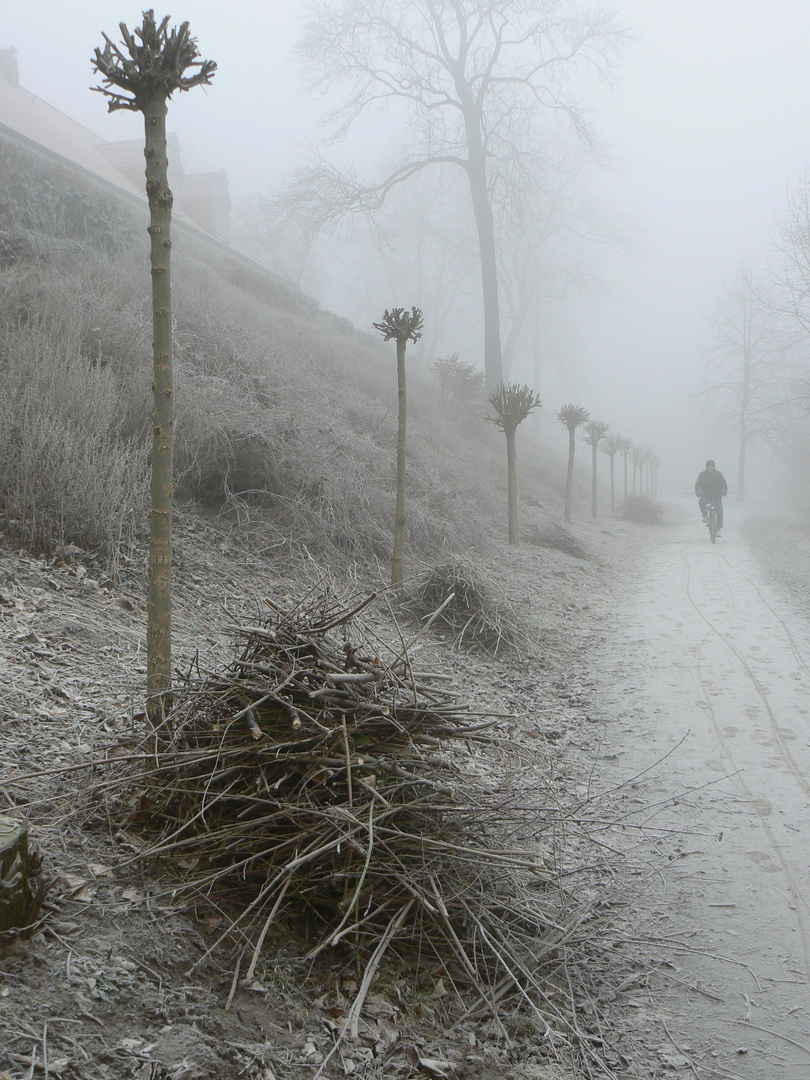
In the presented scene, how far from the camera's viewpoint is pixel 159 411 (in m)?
3.17

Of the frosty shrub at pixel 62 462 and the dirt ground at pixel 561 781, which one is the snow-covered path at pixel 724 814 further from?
the frosty shrub at pixel 62 462

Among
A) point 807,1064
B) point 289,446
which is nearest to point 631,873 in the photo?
point 807,1064

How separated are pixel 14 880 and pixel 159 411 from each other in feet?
6.18

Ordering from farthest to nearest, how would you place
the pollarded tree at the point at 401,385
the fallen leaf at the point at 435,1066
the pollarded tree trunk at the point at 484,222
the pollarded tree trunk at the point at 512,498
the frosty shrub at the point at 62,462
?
the pollarded tree trunk at the point at 484,222 → the pollarded tree trunk at the point at 512,498 → the pollarded tree at the point at 401,385 → the frosty shrub at the point at 62,462 → the fallen leaf at the point at 435,1066

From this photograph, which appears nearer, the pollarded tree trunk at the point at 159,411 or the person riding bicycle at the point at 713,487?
the pollarded tree trunk at the point at 159,411

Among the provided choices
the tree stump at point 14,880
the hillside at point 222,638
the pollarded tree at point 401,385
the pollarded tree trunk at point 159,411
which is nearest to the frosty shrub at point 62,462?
the hillside at point 222,638

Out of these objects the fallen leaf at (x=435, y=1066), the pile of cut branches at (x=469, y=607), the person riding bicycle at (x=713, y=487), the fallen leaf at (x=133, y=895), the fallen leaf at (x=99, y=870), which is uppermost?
the person riding bicycle at (x=713, y=487)

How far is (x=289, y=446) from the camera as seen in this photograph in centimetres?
897

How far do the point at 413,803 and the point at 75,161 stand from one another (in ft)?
93.1

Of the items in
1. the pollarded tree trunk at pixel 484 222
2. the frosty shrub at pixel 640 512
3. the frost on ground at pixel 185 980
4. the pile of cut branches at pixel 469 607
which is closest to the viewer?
the frost on ground at pixel 185 980

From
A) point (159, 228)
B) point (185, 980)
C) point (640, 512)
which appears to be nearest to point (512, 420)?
point (159, 228)

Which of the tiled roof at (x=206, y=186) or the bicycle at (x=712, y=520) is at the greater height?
the tiled roof at (x=206, y=186)

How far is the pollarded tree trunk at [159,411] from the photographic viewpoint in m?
3.12

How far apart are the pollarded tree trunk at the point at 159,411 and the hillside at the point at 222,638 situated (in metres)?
0.30
